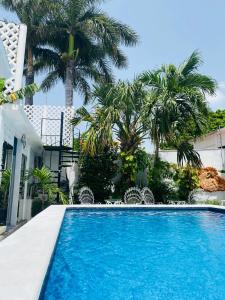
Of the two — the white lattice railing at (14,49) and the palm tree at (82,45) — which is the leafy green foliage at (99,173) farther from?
the white lattice railing at (14,49)

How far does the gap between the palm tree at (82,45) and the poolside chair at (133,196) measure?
789 centimetres

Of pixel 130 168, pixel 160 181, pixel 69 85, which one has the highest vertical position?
pixel 69 85

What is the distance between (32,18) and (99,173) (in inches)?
444

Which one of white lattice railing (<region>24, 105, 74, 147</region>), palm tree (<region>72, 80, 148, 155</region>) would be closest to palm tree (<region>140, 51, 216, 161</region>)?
palm tree (<region>72, 80, 148, 155</region>)

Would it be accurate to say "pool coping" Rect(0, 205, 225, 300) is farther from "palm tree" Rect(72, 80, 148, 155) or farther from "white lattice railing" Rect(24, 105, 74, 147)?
"white lattice railing" Rect(24, 105, 74, 147)

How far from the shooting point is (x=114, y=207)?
10922 mm

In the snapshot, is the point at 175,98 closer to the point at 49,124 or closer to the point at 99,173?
the point at 99,173

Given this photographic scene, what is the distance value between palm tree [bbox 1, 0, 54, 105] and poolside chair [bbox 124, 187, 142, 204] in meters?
9.40

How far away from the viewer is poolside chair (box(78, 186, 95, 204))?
1280cm

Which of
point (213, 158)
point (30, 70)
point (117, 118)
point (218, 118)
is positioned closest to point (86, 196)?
point (117, 118)

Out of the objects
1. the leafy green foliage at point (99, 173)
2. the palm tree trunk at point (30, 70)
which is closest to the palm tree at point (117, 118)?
the leafy green foliage at point (99, 173)

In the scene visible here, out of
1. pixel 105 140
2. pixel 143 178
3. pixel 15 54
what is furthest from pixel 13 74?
pixel 143 178

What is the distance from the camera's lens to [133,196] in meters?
12.6

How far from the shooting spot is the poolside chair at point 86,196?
42.0ft
